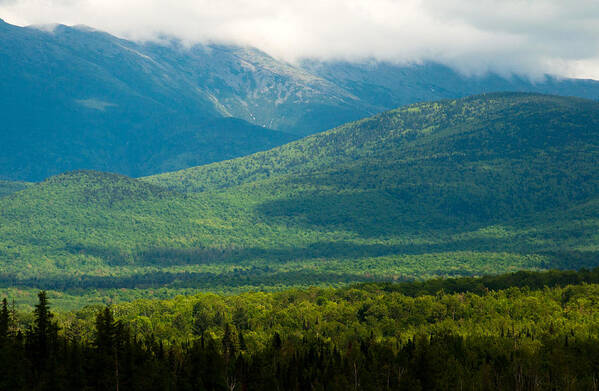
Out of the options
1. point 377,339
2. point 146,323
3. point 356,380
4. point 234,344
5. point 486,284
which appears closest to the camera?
point 356,380

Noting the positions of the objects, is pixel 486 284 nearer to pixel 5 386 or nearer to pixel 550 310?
pixel 550 310

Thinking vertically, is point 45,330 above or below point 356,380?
above

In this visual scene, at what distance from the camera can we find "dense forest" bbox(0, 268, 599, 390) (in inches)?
3538


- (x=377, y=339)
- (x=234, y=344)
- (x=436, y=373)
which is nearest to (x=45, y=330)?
(x=234, y=344)

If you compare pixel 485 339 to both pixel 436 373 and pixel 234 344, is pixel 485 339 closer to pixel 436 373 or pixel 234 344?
pixel 436 373

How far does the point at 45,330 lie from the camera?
309ft

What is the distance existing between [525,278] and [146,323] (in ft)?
264

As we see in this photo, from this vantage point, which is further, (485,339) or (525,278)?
(525,278)

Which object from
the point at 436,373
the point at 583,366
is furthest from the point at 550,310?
the point at 436,373

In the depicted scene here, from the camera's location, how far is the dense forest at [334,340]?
89875mm

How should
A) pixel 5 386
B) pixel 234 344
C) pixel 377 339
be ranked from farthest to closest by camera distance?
1. pixel 377 339
2. pixel 234 344
3. pixel 5 386

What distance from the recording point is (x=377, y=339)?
13588cm

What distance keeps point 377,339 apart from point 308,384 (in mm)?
34684

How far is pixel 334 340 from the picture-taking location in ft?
438
